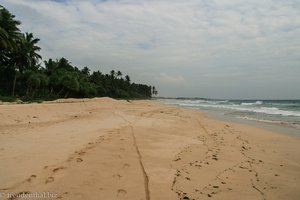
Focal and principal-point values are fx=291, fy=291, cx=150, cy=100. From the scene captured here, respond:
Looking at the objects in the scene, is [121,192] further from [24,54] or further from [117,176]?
[24,54]

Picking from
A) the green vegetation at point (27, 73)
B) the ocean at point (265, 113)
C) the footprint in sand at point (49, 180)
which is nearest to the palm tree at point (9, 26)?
the green vegetation at point (27, 73)

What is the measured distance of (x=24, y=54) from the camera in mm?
33562

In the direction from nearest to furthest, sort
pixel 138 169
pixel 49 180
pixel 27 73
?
1. pixel 49 180
2. pixel 138 169
3. pixel 27 73

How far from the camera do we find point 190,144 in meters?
8.66

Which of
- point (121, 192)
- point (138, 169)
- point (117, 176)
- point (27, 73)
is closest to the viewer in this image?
point (121, 192)

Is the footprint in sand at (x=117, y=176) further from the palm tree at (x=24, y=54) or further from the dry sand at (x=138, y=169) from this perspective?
the palm tree at (x=24, y=54)

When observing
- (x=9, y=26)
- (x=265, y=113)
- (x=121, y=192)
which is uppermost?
(x=9, y=26)

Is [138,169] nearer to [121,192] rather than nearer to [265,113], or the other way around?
[121,192]

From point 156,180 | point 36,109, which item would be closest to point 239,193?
point 156,180

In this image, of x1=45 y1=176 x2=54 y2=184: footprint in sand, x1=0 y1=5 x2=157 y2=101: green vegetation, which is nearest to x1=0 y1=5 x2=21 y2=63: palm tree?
x1=0 y1=5 x2=157 y2=101: green vegetation

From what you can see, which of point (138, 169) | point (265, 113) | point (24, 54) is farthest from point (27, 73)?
point (138, 169)

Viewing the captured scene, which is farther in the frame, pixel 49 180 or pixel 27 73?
pixel 27 73

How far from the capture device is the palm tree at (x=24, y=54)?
32.9 m

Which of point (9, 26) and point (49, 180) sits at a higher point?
point (9, 26)
